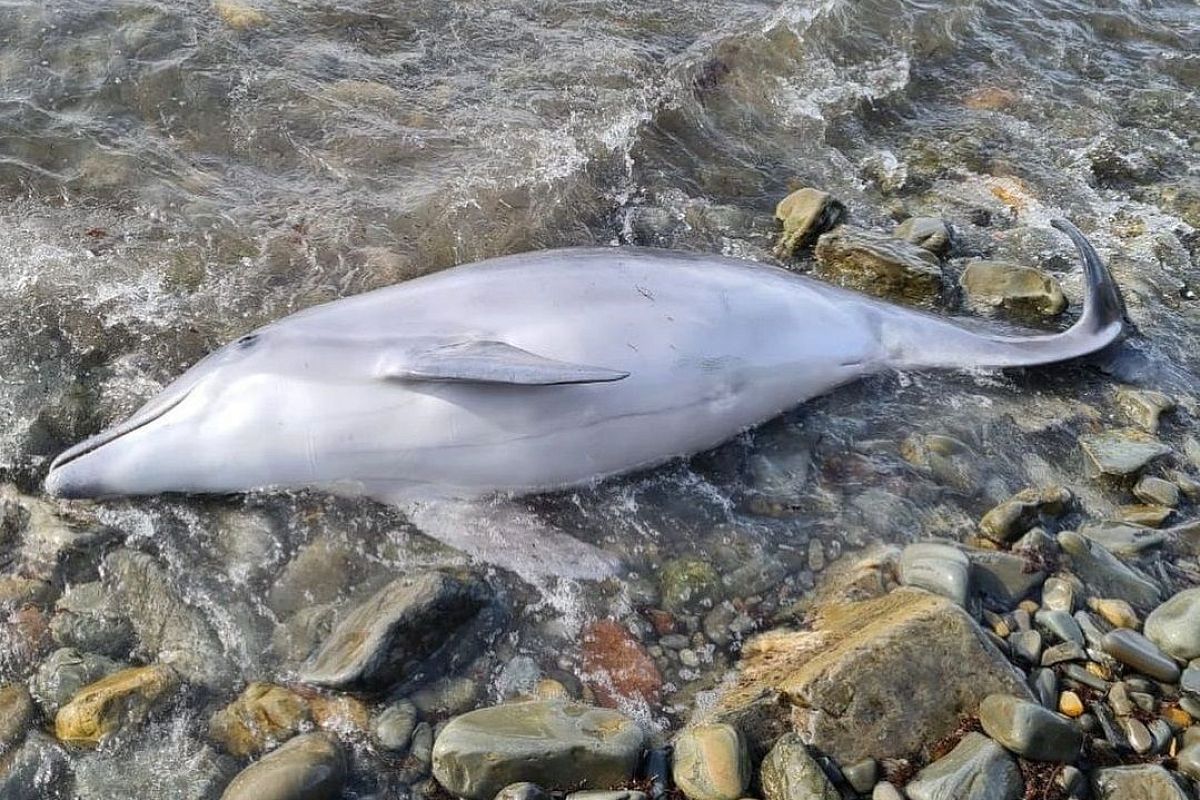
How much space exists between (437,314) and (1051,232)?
19.6 feet

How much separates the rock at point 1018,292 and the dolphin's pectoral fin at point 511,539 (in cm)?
410

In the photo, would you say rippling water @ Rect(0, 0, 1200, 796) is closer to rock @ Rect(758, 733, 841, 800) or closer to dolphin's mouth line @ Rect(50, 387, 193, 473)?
dolphin's mouth line @ Rect(50, 387, 193, 473)

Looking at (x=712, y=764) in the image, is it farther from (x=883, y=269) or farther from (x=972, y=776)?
(x=883, y=269)

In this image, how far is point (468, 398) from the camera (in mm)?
5621

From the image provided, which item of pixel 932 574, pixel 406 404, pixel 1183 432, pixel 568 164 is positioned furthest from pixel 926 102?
pixel 406 404

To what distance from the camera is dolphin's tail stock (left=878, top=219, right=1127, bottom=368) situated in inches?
274

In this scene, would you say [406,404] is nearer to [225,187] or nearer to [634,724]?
[634,724]

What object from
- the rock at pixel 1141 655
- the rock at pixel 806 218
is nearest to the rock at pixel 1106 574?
the rock at pixel 1141 655

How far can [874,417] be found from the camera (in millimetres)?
6703

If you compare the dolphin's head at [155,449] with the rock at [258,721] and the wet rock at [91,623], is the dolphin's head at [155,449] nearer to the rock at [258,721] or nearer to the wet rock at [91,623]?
the wet rock at [91,623]

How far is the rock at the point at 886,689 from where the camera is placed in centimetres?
443

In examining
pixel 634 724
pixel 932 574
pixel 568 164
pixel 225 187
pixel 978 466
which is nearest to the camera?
pixel 634 724

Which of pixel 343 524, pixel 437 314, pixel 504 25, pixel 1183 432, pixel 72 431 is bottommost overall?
pixel 1183 432

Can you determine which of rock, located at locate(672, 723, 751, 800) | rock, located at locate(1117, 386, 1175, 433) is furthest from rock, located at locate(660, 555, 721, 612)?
rock, located at locate(1117, 386, 1175, 433)
